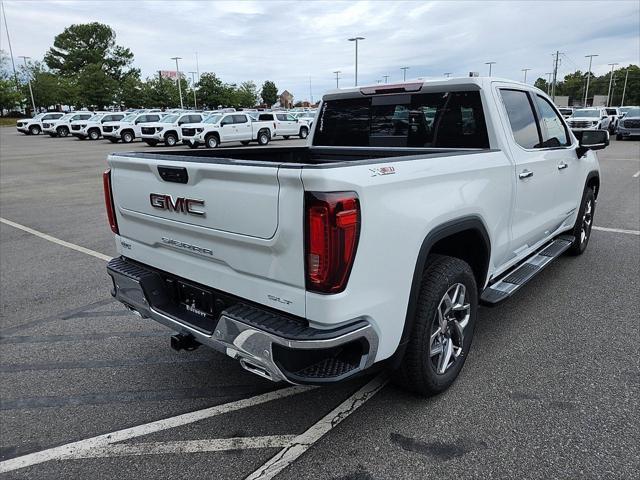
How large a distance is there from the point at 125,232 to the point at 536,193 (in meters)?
3.16

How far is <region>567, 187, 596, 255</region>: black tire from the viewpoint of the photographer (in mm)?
5516

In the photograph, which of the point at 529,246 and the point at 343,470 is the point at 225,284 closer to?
the point at 343,470

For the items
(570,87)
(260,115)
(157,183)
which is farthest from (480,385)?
(570,87)

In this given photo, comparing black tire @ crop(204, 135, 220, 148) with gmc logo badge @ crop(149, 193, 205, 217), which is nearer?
gmc logo badge @ crop(149, 193, 205, 217)

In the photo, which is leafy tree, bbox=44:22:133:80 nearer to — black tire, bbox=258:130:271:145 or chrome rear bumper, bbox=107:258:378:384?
black tire, bbox=258:130:271:145

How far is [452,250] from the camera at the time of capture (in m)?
3.25

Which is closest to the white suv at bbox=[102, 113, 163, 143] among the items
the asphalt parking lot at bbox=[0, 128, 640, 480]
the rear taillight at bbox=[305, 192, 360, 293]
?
the asphalt parking lot at bbox=[0, 128, 640, 480]

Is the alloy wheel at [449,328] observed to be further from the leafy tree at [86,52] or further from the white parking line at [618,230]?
the leafy tree at [86,52]

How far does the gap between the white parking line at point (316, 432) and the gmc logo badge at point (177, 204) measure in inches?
52.7

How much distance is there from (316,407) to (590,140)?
4.01 metres

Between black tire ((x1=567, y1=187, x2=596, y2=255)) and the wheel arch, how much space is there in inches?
111

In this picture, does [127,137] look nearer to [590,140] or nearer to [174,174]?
[590,140]

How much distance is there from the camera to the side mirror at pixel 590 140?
496cm

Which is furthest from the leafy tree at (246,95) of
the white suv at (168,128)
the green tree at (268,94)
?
the white suv at (168,128)
